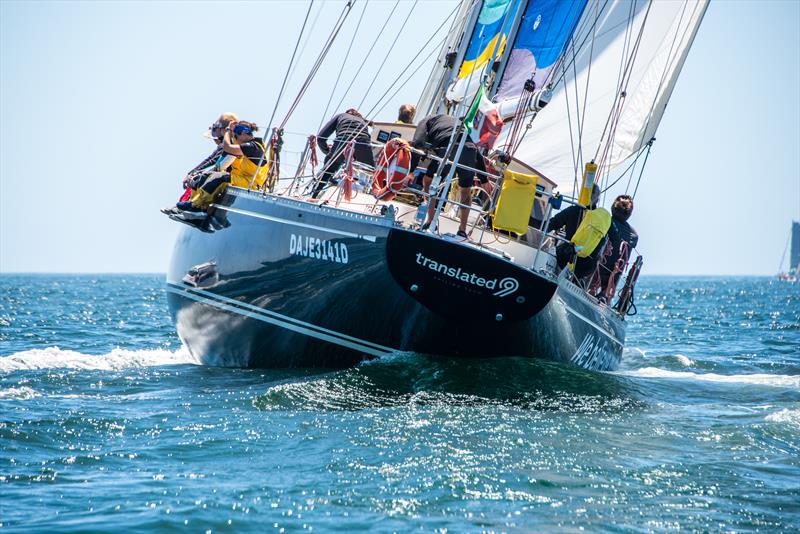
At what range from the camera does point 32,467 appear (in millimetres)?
Answer: 5496

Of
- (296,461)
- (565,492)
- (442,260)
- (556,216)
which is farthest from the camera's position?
(556,216)

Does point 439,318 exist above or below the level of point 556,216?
below

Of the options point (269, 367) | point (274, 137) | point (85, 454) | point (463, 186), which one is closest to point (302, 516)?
point (85, 454)

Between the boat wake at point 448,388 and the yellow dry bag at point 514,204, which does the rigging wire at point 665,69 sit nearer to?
the boat wake at point 448,388

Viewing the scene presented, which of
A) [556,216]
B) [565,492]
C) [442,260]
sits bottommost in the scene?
[565,492]

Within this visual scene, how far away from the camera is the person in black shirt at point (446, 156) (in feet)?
26.0

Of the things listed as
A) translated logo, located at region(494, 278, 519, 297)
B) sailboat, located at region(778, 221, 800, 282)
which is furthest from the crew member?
sailboat, located at region(778, 221, 800, 282)

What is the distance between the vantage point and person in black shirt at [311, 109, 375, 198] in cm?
933

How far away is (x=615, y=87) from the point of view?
Answer: 14.1 m

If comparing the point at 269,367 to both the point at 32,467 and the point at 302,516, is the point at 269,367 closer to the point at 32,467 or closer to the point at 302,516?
the point at 32,467

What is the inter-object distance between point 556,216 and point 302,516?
209 inches

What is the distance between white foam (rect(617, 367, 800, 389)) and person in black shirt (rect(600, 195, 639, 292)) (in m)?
1.46

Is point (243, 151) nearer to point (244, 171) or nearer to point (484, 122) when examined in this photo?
point (244, 171)

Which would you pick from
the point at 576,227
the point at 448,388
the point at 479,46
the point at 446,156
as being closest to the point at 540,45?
the point at 479,46
